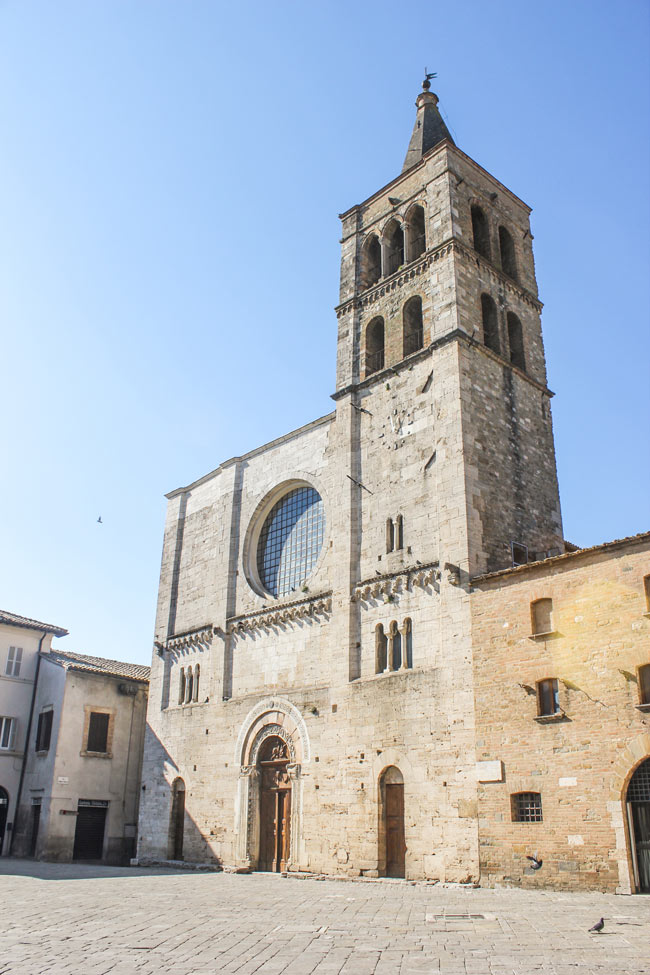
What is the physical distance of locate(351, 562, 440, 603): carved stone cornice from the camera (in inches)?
822

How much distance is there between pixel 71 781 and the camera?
28969 millimetres

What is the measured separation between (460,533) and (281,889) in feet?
32.6

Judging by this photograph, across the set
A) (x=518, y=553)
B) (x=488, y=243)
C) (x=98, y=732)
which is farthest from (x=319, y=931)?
(x=488, y=243)

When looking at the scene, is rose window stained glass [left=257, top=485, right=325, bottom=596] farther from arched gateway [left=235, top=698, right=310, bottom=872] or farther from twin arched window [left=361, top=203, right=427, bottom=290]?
twin arched window [left=361, top=203, right=427, bottom=290]

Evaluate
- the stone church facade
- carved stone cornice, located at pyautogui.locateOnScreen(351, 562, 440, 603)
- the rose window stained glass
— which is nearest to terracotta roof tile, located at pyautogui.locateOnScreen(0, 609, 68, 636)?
the stone church facade

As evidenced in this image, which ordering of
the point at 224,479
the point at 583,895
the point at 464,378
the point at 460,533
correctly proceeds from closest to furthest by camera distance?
the point at 583,895
the point at 460,533
the point at 464,378
the point at 224,479

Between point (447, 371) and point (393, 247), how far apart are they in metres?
8.46

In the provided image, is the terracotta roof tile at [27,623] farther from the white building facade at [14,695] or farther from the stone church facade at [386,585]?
the stone church facade at [386,585]

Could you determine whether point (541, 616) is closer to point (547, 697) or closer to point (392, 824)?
point (547, 697)

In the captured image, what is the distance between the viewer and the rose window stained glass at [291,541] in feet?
86.8

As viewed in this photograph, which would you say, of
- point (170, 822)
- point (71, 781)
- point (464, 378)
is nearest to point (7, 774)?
point (71, 781)

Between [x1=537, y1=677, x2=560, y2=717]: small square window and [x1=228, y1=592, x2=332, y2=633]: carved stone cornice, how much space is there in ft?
26.2

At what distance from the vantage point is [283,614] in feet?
82.9

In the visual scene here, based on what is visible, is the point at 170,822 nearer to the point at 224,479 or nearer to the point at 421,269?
the point at 224,479
